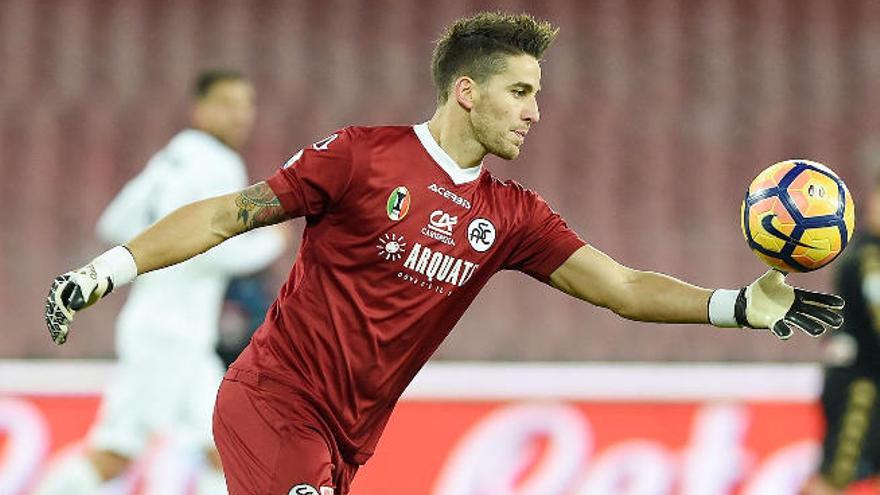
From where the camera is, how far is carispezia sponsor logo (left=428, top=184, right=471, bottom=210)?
4.87 metres

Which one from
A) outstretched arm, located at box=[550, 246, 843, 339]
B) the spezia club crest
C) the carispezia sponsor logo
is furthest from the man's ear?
the spezia club crest

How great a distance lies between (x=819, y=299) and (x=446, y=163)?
1090mm

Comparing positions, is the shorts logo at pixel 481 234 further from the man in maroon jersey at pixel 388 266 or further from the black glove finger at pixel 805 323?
the black glove finger at pixel 805 323

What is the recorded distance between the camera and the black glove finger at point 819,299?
470 centimetres

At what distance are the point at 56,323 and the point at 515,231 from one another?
1.38m

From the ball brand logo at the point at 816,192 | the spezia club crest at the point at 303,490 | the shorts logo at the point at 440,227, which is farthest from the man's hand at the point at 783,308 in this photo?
the spezia club crest at the point at 303,490

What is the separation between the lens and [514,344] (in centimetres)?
961

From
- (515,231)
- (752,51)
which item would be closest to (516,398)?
(752,51)

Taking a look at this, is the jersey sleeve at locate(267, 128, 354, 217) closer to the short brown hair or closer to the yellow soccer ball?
the short brown hair

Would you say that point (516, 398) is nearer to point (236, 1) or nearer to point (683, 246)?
point (683, 246)

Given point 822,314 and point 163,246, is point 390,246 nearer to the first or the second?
point 163,246

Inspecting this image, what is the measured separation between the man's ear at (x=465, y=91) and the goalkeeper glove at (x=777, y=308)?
0.88 m

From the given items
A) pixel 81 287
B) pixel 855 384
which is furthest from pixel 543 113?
pixel 81 287

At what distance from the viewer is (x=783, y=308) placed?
473 centimetres
